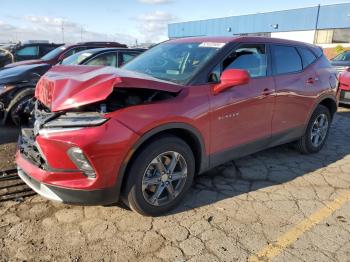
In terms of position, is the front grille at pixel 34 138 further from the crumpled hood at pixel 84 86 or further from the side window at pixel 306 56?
the side window at pixel 306 56

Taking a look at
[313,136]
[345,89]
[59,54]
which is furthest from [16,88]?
[345,89]

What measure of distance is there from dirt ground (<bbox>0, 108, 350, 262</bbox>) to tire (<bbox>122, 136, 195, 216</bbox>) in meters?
0.16

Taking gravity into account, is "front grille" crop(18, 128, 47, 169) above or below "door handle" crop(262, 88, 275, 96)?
below

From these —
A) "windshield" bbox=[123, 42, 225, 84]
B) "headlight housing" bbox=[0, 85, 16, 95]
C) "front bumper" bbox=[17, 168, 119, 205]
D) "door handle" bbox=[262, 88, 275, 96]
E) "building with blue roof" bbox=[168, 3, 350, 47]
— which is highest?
"building with blue roof" bbox=[168, 3, 350, 47]

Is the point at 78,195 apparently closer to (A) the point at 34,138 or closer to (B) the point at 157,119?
(A) the point at 34,138

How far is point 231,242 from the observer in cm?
297

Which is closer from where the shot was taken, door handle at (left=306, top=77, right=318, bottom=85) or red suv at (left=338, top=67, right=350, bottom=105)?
door handle at (left=306, top=77, right=318, bottom=85)

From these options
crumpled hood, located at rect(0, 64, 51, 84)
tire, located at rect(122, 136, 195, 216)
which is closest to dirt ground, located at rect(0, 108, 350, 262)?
tire, located at rect(122, 136, 195, 216)

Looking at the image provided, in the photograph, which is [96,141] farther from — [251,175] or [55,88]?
[251,175]

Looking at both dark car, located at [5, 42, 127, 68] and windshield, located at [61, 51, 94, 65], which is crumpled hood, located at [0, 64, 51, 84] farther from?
dark car, located at [5, 42, 127, 68]

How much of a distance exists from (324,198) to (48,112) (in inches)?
121

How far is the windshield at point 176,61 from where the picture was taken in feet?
11.8

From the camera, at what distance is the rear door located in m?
4.34

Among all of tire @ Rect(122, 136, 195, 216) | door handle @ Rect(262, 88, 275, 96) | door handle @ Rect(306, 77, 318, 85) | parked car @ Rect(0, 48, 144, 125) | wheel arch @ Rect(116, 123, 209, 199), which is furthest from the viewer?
parked car @ Rect(0, 48, 144, 125)
